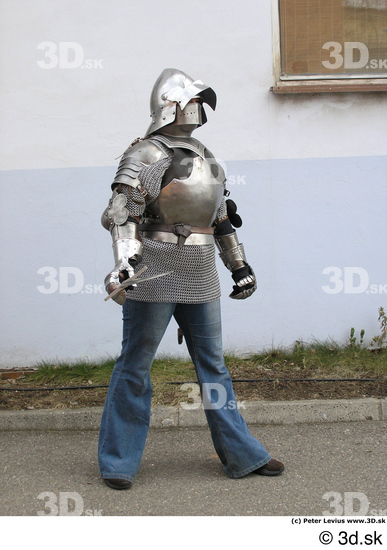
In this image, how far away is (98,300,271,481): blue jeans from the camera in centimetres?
309

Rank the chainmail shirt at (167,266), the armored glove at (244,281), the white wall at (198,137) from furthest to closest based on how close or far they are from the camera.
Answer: the white wall at (198,137)
the armored glove at (244,281)
the chainmail shirt at (167,266)

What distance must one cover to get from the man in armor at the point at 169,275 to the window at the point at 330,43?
8.48 ft

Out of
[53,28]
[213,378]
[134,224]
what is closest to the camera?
[134,224]

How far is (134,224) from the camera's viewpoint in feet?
9.75

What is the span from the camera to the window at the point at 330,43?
5.46m

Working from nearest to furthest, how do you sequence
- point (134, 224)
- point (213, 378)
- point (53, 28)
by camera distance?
point (134, 224) < point (213, 378) < point (53, 28)

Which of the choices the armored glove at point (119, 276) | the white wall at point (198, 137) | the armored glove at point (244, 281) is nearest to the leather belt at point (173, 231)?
the armored glove at point (119, 276)

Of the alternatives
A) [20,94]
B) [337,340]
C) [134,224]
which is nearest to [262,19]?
[20,94]

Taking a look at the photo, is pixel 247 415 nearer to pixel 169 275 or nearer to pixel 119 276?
pixel 169 275

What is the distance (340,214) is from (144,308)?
2.90m

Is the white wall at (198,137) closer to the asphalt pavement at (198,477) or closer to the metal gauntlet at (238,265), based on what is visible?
the asphalt pavement at (198,477)

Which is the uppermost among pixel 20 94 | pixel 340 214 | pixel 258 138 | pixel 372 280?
pixel 20 94

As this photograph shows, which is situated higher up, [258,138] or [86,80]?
[86,80]

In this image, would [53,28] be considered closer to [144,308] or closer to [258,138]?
[258,138]
